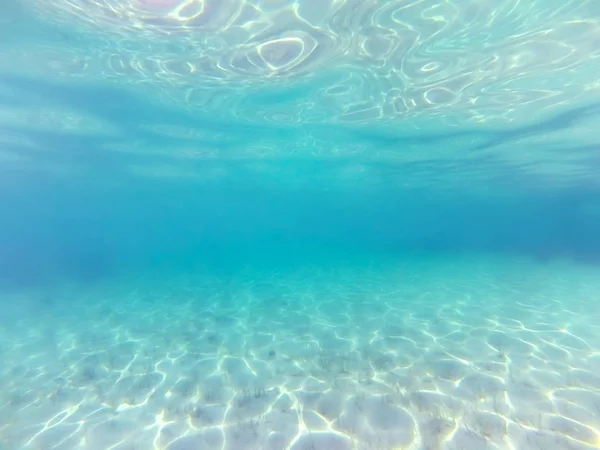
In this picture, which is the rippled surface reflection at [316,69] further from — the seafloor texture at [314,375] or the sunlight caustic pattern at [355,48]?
the seafloor texture at [314,375]

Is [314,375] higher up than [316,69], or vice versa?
[316,69]

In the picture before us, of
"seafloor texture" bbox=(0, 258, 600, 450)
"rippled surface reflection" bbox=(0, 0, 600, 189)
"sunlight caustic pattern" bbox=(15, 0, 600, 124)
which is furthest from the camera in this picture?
"rippled surface reflection" bbox=(0, 0, 600, 189)

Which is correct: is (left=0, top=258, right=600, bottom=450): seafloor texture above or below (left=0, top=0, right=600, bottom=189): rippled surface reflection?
below

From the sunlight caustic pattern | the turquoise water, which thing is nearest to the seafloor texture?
the turquoise water

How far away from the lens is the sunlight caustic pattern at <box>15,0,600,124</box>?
7.52 m

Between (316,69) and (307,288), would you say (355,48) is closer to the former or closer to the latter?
(316,69)

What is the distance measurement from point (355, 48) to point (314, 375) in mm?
8634

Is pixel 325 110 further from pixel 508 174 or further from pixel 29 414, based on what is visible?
pixel 508 174

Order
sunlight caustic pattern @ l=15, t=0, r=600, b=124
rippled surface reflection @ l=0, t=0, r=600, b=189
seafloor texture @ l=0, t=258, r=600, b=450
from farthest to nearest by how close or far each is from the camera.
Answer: rippled surface reflection @ l=0, t=0, r=600, b=189 → sunlight caustic pattern @ l=15, t=0, r=600, b=124 → seafloor texture @ l=0, t=258, r=600, b=450

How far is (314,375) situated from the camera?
675 centimetres

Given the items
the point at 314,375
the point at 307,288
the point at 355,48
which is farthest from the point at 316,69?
the point at 307,288

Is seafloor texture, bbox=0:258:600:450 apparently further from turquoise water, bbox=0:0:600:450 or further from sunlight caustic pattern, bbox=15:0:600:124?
sunlight caustic pattern, bbox=15:0:600:124

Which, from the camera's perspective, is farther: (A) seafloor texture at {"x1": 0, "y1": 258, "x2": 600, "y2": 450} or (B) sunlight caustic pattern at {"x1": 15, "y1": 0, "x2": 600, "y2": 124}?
(B) sunlight caustic pattern at {"x1": 15, "y1": 0, "x2": 600, "y2": 124}

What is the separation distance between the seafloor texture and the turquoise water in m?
0.05
